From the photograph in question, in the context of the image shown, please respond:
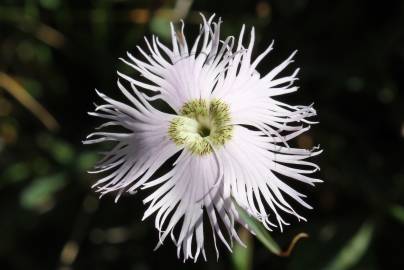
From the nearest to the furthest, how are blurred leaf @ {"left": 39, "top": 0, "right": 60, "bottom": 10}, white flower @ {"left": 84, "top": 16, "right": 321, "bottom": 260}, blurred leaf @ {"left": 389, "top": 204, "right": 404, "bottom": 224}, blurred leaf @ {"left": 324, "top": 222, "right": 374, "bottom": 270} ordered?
white flower @ {"left": 84, "top": 16, "right": 321, "bottom": 260}
blurred leaf @ {"left": 389, "top": 204, "right": 404, "bottom": 224}
blurred leaf @ {"left": 324, "top": 222, "right": 374, "bottom": 270}
blurred leaf @ {"left": 39, "top": 0, "right": 60, "bottom": 10}

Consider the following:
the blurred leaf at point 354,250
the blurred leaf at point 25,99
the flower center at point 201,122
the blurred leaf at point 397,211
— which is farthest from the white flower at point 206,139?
the blurred leaf at point 25,99

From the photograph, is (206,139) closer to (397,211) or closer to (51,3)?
(397,211)

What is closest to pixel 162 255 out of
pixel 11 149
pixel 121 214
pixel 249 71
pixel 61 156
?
pixel 121 214

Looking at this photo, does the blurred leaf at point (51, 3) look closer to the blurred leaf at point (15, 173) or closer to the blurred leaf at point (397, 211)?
the blurred leaf at point (15, 173)

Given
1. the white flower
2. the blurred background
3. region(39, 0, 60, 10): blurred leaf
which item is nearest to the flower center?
the white flower

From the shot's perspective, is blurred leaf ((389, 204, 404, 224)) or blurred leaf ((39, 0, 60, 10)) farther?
blurred leaf ((39, 0, 60, 10))

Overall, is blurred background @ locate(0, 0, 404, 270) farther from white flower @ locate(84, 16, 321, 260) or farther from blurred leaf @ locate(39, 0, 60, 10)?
white flower @ locate(84, 16, 321, 260)

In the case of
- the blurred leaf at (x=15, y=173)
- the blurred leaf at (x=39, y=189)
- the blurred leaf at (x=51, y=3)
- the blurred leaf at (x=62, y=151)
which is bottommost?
the blurred leaf at (x=39, y=189)
